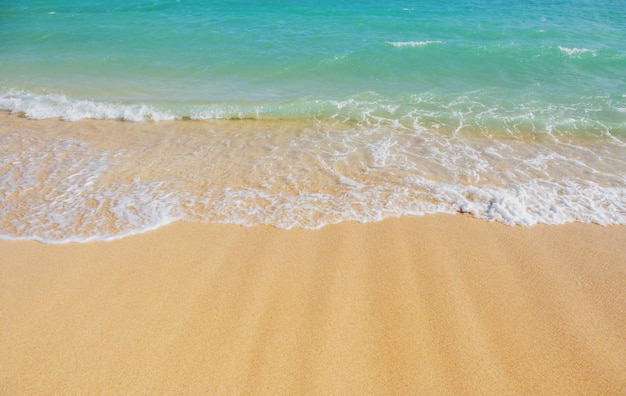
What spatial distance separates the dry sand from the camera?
3.08m

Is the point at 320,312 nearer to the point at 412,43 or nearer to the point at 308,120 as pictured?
the point at 308,120

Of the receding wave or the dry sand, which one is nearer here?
the dry sand

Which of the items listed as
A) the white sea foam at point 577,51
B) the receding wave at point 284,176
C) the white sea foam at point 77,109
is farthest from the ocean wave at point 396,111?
the white sea foam at point 577,51

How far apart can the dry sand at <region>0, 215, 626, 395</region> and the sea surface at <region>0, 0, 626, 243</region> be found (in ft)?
1.69

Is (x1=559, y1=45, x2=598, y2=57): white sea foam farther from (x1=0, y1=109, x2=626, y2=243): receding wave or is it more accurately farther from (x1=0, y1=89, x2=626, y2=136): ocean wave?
(x1=0, y1=109, x2=626, y2=243): receding wave

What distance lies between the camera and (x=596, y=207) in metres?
5.43

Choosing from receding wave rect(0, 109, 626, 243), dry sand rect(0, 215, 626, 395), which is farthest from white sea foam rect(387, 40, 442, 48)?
dry sand rect(0, 215, 626, 395)

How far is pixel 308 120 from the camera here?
28.3 feet

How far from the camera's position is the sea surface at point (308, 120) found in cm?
537

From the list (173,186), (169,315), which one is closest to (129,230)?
(173,186)

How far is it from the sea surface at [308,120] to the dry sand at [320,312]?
515 millimetres

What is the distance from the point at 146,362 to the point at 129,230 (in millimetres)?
2094

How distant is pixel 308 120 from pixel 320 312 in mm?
5735

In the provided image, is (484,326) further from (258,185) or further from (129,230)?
(129,230)
